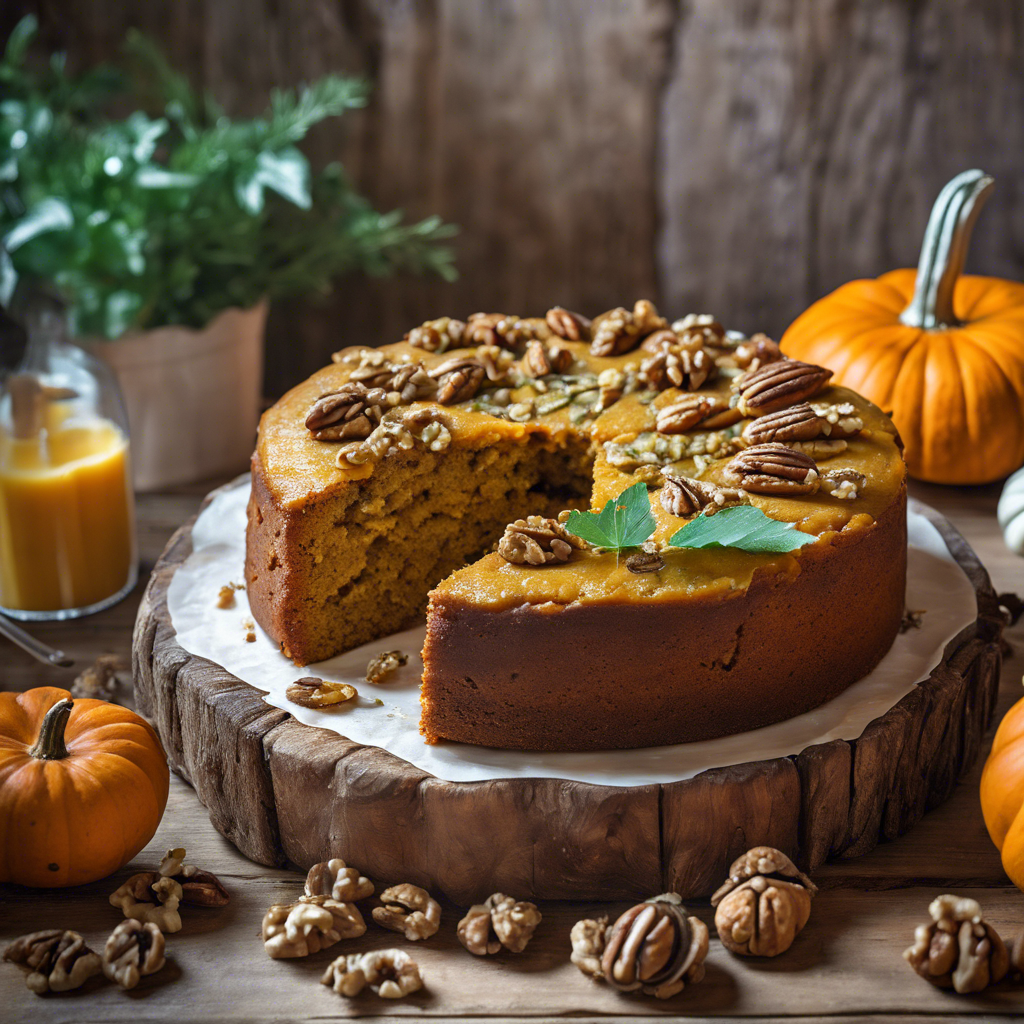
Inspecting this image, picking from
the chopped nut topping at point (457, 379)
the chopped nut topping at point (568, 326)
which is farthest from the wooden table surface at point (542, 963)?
the chopped nut topping at point (568, 326)

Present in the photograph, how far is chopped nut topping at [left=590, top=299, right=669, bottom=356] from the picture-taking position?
346 cm

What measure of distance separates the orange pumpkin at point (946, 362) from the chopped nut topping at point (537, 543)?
6.44ft

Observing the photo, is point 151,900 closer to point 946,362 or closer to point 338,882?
point 338,882

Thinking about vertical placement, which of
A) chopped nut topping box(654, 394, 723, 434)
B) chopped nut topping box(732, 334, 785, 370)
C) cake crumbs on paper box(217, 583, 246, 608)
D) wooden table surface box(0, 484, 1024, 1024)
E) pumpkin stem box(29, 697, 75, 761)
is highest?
chopped nut topping box(732, 334, 785, 370)

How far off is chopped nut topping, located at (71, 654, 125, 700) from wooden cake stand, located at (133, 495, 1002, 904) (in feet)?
1.64

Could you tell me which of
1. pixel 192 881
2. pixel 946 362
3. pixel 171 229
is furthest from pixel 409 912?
pixel 946 362

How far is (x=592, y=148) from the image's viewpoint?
16.6ft

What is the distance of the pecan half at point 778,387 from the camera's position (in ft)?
10.1

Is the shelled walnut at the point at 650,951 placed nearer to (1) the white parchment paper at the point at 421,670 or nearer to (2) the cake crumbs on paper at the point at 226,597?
(1) the white parchment paper at the point at 421,670

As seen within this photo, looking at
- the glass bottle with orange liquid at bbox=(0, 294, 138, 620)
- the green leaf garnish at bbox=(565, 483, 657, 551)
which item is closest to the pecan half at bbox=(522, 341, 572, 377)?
the green leaf garnish at bbox=(565, 483, 657, 551)

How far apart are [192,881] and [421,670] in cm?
72

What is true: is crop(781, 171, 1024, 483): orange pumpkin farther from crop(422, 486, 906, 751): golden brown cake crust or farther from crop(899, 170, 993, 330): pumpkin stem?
crop(422, 486, 906, 751): golden brown cake crust

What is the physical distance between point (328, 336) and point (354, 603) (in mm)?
2586

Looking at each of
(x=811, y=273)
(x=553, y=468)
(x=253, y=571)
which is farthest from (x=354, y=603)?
(x=811, y=273)
